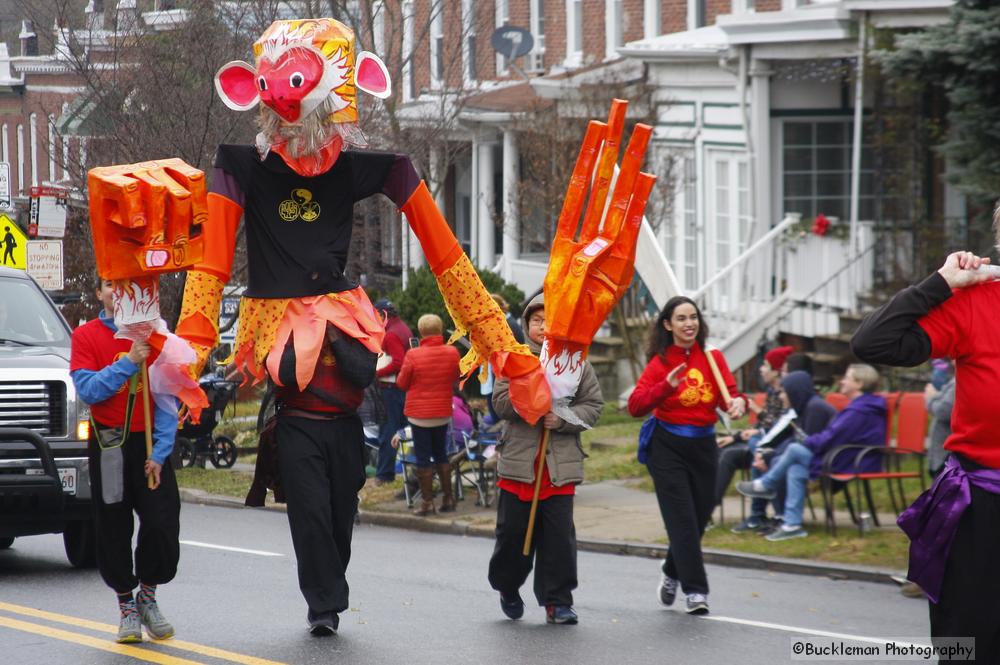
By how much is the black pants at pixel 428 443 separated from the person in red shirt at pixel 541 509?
6.02 m

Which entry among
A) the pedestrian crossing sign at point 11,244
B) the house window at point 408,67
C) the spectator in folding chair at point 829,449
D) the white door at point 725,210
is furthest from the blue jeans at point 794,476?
the house window at point 408,67

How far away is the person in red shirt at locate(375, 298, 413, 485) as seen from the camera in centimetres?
1591

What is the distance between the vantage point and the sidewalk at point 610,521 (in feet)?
38.0

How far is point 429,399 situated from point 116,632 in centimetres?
662

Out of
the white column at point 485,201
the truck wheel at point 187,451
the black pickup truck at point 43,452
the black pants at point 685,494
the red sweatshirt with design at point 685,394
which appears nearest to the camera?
the black pants at point 685,494

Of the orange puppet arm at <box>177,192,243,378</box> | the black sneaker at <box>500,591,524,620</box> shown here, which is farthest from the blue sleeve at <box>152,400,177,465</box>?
the black sneaker at <box>500,591,524,620</box>

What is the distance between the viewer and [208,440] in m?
18.3

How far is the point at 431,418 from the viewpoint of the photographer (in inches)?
566

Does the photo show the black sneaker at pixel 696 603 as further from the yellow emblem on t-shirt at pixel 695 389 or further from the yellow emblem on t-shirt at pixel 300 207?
the yellow emblem on t-shirt at pixel 300 207

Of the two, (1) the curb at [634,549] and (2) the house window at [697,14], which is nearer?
(1) the curb at [634,549]

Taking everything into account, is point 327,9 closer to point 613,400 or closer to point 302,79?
point 613,400

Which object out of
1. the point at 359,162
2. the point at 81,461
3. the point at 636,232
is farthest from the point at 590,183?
the point at 81,461

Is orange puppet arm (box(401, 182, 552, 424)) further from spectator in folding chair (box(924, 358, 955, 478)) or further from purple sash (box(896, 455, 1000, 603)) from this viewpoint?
spectator in folding chair (box(924, 358, 955, 478))

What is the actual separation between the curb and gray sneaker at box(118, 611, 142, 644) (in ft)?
18.0
